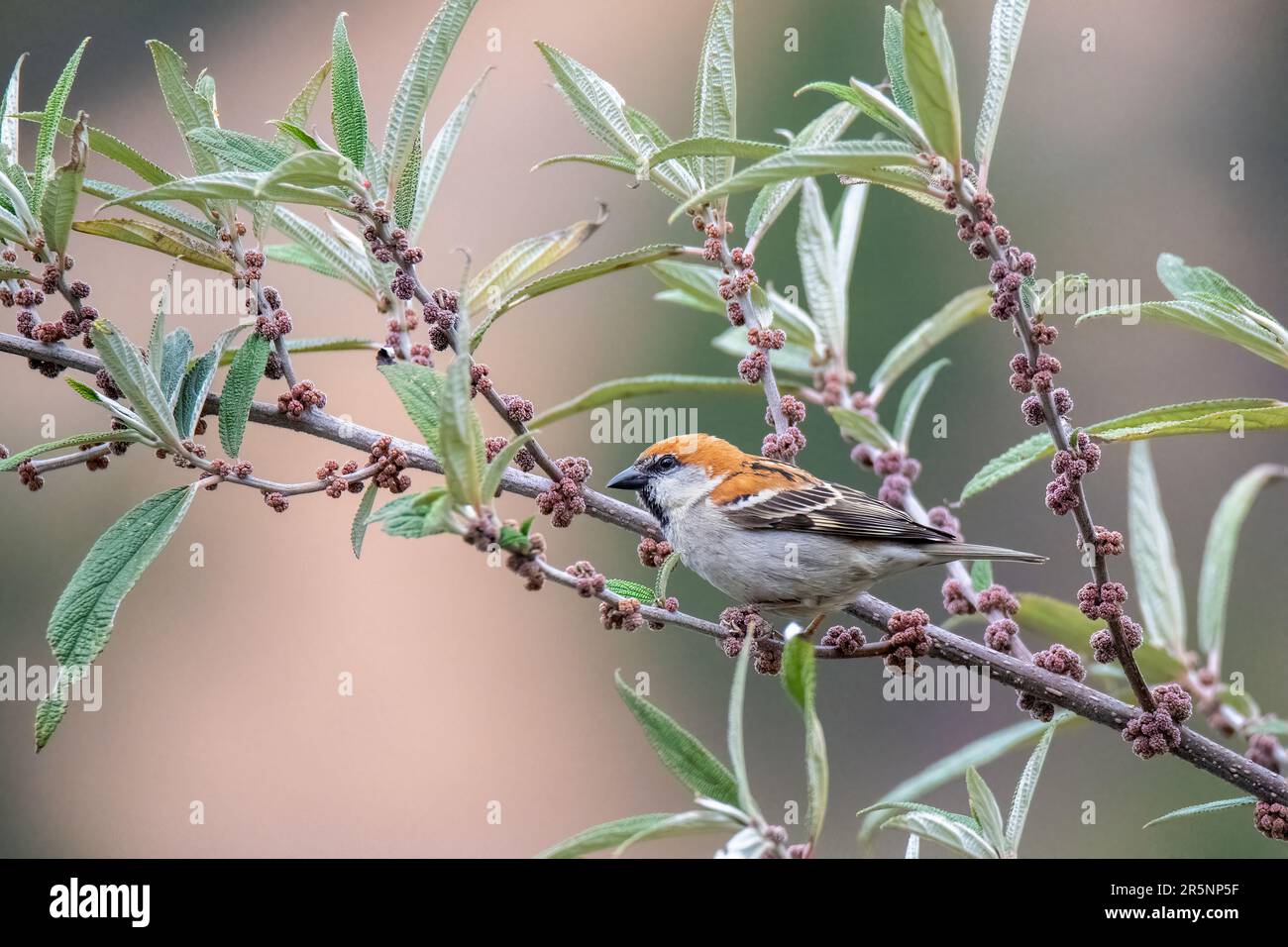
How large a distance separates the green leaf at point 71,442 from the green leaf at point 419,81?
699mm

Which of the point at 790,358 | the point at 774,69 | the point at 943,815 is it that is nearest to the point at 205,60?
the point at 774,69

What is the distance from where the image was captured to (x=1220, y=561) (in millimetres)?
3199

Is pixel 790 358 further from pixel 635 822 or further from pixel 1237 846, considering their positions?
pixel 1237 846

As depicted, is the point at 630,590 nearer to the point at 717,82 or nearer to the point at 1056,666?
the point at 1056,666

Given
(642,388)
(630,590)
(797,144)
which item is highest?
(797,144)

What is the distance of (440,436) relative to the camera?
5.66ft

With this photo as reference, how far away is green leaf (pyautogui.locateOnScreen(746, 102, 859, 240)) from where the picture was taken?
246 cm

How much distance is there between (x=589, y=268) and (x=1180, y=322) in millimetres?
1125

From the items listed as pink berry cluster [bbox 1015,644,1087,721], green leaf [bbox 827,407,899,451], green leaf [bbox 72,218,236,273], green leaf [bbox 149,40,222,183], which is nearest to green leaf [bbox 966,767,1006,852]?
pink berry cluster [bbox 1015,644,1087,721]

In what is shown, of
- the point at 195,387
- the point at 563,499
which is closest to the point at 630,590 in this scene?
the point at 563,499

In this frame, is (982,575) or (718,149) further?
(982,575)

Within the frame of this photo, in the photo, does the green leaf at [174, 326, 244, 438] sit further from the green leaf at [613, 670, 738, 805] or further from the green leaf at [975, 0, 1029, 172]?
the green leaf at [975, 0, 1029, 172]

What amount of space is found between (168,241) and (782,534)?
1.72 metres

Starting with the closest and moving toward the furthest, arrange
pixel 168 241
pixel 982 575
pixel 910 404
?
pixel 168 241 → pixel 982 575 → pixel 910 404
